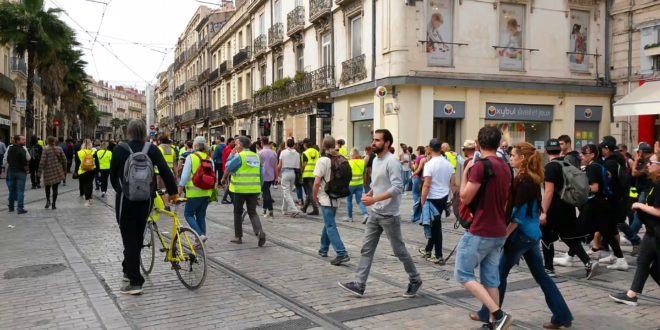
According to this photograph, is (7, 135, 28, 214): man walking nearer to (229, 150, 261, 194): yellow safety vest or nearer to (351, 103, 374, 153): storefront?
(229, 150, 261, 194): yellow safety vest

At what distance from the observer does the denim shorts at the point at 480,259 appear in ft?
14.7

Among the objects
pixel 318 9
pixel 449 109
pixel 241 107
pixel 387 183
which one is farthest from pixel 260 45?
pixel 387 183

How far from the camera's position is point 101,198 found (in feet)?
52.9

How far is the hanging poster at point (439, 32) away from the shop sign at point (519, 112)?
2531mm

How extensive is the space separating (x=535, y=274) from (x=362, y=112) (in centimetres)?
1750

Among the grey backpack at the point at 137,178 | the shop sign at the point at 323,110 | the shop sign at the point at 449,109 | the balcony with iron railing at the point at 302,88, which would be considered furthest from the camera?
the balcony with iron railing at the point at 302,88

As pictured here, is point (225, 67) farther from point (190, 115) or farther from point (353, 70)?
point (353, 70)

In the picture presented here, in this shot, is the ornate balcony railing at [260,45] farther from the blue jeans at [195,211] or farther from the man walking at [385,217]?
the man walking at [385,217]

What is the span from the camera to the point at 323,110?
24.2m

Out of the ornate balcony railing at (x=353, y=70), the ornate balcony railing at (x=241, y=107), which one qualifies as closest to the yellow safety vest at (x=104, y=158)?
the ornate balcony railing at (x=353, y=70)

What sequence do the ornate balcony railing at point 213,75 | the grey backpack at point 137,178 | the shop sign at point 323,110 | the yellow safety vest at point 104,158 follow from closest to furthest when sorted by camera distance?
the grey backpack at point 137,178
the yellow safety vest at point 104,158
the shop sign at point 323,110
the ornate balcony railing at point 213,75

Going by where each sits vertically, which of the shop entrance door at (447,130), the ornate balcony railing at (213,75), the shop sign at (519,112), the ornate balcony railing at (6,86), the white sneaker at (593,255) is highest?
the ornate balcony railing at (213,75)

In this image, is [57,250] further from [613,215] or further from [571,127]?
[571,127]

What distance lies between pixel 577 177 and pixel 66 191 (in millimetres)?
16857
